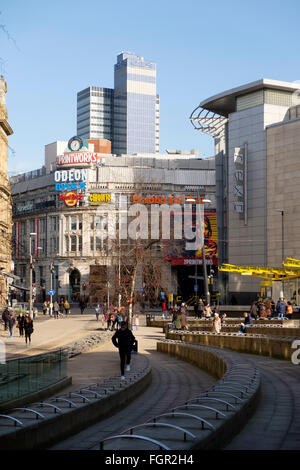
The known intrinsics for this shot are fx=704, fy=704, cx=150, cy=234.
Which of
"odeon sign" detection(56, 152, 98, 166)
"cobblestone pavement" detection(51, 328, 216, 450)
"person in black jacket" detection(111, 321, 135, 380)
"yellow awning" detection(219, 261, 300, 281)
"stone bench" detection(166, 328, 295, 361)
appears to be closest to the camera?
"cobblestone pavement" detection(51, 328, 216, 450)

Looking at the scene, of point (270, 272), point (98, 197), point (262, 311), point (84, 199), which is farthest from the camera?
point (84, 199)

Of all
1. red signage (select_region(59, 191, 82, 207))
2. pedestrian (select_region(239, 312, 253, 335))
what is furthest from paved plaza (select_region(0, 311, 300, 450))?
red signage (select_region(59, 191, 82, 207))

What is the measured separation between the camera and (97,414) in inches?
548

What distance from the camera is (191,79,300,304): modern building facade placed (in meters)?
67.5

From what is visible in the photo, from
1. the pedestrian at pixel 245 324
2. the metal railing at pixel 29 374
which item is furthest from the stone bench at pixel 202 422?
the pedestrian at pixel 245 324

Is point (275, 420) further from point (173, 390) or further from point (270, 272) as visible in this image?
point (270, 272)

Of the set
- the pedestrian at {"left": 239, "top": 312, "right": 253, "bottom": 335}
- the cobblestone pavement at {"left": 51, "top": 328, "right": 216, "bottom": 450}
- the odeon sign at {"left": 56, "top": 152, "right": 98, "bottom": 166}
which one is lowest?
the cobblestone pavement at {"left": 51, "top": 328, "right": 216, "bottom": 450}

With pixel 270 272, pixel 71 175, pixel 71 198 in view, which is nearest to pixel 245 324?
pixel 270 272

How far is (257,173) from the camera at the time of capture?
69.6 m

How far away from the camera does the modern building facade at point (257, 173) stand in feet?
221

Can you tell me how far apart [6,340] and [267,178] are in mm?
37974

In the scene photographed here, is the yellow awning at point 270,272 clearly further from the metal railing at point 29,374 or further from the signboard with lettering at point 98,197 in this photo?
the signboard with lettering at point 98,197

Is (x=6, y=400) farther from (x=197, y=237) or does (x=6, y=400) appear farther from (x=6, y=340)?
(x=197, y=237)

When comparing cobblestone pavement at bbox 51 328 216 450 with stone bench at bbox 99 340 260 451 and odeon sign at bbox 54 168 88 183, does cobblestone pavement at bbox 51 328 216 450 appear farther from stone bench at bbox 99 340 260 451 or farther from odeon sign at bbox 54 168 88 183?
odeon sign at bbox 54 168 88 183
